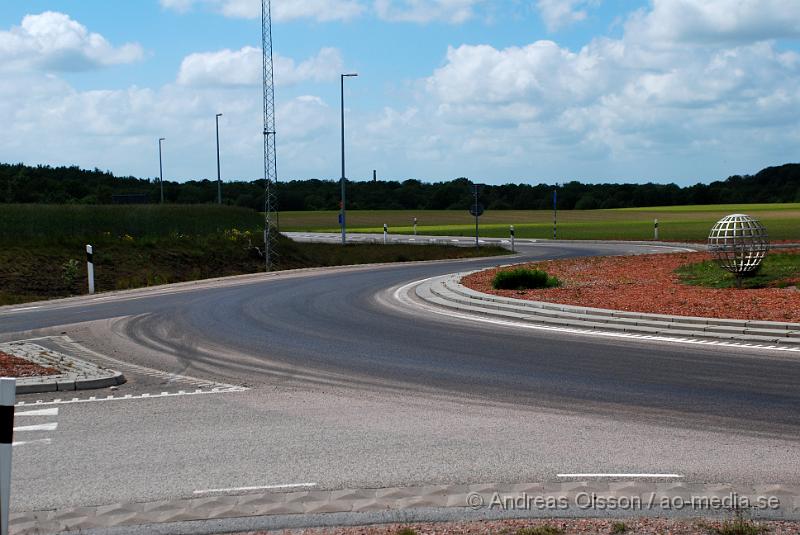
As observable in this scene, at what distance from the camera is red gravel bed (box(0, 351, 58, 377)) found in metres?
12.1

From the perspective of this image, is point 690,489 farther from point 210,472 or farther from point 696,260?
point 696,260

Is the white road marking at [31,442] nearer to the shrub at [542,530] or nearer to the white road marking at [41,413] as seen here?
the white road marking at [41,413]

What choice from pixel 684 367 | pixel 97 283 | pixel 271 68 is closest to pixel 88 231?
pixel 97 283

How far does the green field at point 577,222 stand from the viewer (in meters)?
64.3

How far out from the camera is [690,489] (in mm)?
6938

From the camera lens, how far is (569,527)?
6.09m

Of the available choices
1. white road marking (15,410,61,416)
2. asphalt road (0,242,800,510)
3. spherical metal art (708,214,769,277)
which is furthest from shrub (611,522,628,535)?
spherical metal art (708,214,769,277)

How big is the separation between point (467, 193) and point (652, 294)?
10730 cm

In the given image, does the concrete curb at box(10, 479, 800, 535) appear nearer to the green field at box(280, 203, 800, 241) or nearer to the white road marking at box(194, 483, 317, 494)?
the white road marking at box(194, 483, 317, 494)

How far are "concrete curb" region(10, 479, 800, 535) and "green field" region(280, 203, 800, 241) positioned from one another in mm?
52436

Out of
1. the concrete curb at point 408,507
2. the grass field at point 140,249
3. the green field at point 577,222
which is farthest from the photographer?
the green field at point 577,222

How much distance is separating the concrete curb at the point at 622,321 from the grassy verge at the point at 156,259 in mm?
12308

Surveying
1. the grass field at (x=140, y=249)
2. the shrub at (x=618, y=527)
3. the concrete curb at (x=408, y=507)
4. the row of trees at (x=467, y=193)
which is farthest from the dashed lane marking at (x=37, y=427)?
the row of trees at (x=467, y=193)

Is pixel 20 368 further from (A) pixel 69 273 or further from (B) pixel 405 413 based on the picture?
(A) pixel 69 273
